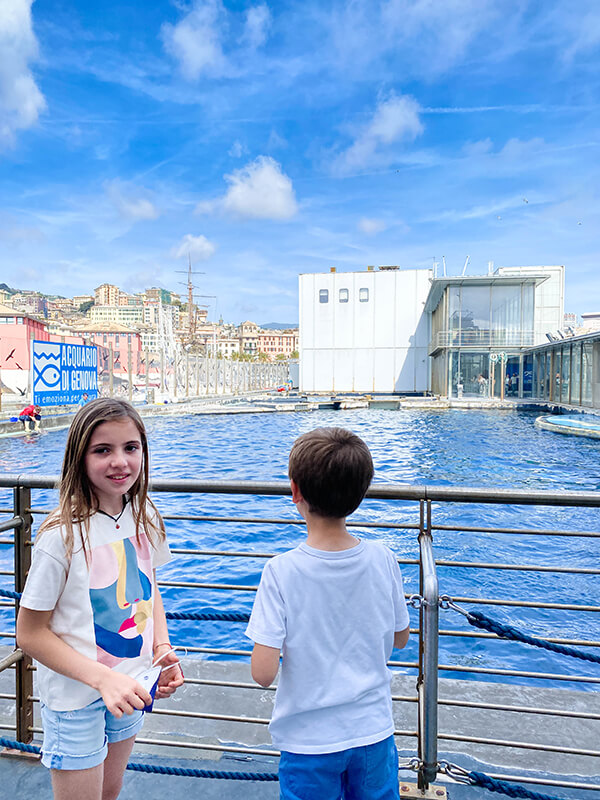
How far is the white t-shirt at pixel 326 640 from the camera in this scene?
1.34 metres

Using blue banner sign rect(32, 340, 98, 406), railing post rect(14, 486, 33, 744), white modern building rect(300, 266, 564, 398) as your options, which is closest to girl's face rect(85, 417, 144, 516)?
railing post rect(14, 486, 33, 744)

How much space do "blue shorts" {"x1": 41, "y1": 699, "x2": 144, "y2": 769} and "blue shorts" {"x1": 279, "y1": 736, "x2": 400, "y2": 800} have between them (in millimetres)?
416

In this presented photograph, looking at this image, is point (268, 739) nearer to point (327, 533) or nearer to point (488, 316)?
point (327, 533)

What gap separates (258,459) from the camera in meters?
14.4

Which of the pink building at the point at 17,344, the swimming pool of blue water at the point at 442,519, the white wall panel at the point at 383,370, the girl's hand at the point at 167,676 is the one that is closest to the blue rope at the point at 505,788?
the swimming pool of blue water at the point at 442,519

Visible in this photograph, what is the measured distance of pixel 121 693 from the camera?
1327 millimetres

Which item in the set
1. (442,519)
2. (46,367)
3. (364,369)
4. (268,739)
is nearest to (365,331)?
(364,369)

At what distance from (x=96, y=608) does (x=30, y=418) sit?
19797mm

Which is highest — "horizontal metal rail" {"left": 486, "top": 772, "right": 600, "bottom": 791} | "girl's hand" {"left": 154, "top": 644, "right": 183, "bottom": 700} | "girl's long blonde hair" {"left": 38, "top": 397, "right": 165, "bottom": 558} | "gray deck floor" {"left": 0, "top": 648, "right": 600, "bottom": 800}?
"girl's long blonde hair" {"left": 38, "top": 397, "right": 165, "bottom": 558}

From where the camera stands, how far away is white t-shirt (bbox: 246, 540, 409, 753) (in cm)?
134

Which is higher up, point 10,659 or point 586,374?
point 586,374

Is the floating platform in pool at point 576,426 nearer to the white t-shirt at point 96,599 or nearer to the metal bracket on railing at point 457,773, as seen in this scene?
the metal bracket on railing at point 457,773

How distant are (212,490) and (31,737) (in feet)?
4.15

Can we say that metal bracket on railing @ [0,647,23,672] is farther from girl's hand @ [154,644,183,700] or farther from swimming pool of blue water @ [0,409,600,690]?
swimming pool of blue water @ [0,409,600,690]
